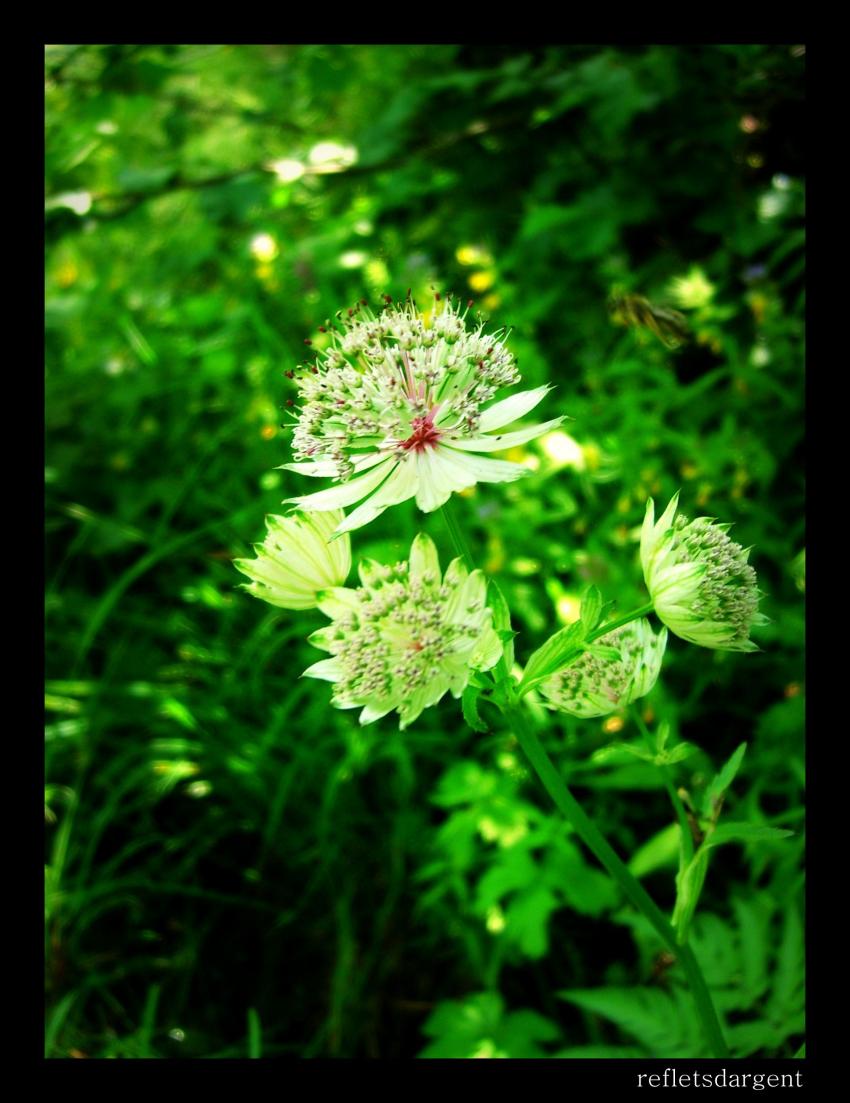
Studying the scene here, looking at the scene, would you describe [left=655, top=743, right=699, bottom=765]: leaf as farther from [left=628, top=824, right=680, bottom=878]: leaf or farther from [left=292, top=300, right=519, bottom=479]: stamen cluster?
[left=628, top=824, right=680, bottom=878]: leaf

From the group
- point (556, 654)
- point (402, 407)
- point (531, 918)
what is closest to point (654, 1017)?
point (531, 918)

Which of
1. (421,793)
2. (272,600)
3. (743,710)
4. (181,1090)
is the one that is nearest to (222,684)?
(421,793)

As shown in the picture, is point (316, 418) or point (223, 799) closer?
point (316, 418)

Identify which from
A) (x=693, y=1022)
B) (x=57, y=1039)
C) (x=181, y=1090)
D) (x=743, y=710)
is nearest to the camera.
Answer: (x=181, y=1090)

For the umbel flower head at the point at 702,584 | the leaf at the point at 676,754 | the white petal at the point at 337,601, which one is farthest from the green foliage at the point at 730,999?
the white petal at the point at 337,601

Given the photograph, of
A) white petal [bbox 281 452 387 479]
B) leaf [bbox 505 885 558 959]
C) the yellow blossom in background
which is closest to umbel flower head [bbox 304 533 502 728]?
white petal [bbox 281 452 387 479]

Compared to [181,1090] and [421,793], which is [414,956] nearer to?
[421,793]

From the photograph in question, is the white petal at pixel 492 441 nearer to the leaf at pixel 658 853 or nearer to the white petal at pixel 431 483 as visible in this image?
the white petal at pixel 431 483
